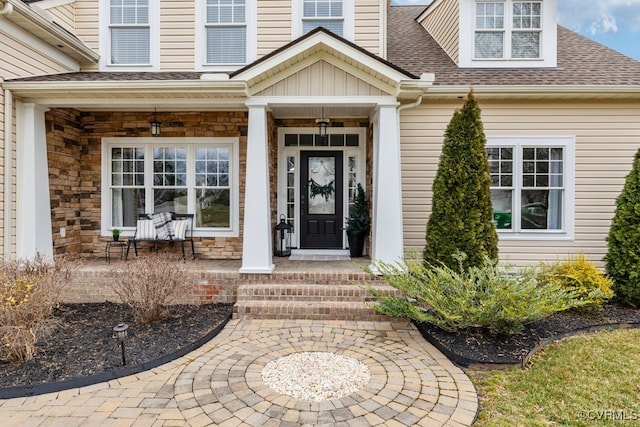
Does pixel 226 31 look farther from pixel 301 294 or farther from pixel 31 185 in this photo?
pixel 301 294

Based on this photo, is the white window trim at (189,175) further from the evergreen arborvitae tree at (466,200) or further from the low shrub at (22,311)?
the evergreen arborvitae tree at (466,200)

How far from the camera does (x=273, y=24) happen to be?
22.1 feet

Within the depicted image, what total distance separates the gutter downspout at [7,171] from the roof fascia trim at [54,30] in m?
1.13

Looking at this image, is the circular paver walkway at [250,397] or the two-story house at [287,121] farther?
the two-story house at [287,121]

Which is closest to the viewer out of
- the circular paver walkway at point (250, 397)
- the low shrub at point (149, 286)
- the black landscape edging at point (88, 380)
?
the circular paver walkway at point (250, 397)

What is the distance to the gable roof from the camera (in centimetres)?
643

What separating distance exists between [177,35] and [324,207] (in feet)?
14.3

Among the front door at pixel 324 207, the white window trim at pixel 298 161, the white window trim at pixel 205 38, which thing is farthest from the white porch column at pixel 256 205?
the front door at pixel 324 207

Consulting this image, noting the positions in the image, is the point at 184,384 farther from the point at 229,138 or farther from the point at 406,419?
the point at 229,138

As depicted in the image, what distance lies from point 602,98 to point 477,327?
4.95 m

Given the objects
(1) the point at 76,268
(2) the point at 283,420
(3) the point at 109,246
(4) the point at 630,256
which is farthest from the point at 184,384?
(4) the point at 630,256

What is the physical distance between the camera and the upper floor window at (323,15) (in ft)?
21.9

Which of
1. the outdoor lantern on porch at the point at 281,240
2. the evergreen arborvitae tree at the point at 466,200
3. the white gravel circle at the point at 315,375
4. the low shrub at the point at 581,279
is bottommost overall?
the white gravel circle at the point at 315,375

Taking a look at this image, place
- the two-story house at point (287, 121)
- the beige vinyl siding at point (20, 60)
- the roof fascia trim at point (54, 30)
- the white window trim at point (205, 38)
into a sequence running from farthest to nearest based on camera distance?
the white window trim at point (205, 38) → the two-story house at point (287, 121) → the beige vinyl siding at point (20, 60) → the roof fascia trim at point (54, 30)
